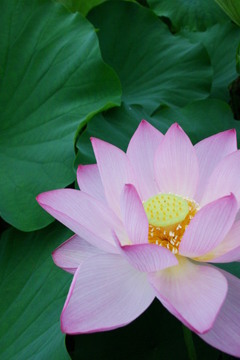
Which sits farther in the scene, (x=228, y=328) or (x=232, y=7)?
(x=232, y=7)

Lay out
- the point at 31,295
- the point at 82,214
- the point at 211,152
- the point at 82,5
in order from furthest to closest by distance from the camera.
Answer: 1. the point at 82,5
2. the point at 31,295
3. the point at 211,152
4. the point at 82,214

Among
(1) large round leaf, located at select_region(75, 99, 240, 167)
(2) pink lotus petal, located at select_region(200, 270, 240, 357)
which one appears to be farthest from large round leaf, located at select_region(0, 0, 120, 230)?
(2) pink lotus petal, located at select_region(200, 270, 240, 357)

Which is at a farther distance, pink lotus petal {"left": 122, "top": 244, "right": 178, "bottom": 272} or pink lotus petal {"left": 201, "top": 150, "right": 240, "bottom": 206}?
pink lotus petal {"left": 201, "top": 150, "right": 240, "bottom": 206}

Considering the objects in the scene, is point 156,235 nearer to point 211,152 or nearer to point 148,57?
point 211,152

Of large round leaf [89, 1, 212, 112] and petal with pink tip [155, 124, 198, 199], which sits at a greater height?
petal with pink tip [155, 124, 198, 199]

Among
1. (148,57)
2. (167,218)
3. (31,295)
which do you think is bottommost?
(31,295)

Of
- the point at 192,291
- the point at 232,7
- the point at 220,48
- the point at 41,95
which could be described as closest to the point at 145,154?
the point at 192,291

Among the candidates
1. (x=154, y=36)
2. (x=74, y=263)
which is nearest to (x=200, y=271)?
(x=74, y=263)

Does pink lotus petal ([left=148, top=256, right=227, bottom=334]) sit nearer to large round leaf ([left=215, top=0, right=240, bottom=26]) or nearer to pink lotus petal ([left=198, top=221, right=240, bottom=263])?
pink lotus petal ([left=198, top=221, right=240, bottom=263])
